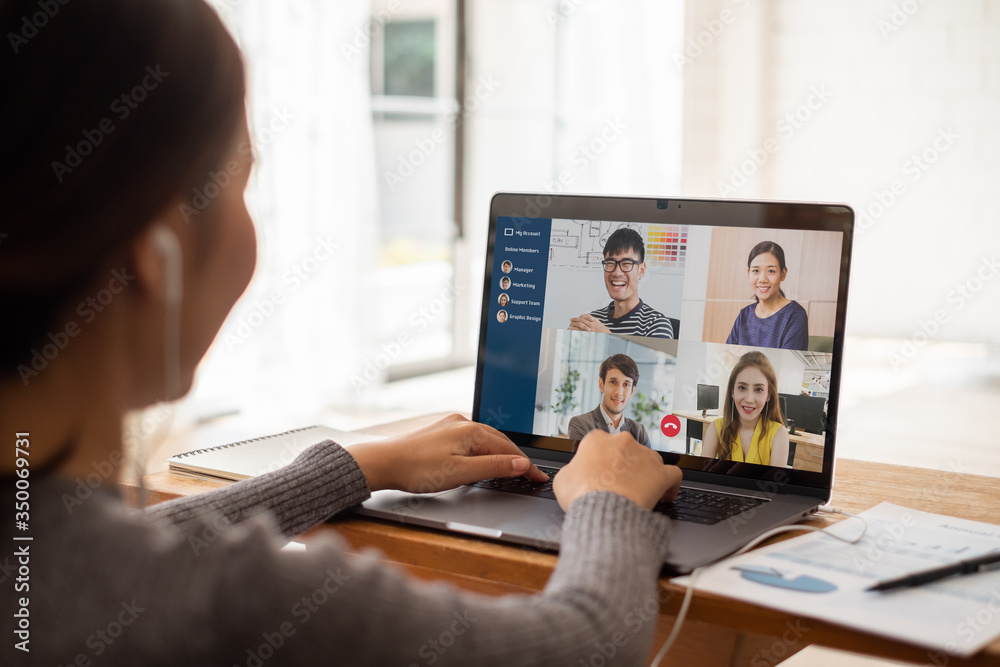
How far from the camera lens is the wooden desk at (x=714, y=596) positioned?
1.96 ft

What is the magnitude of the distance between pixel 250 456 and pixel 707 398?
1.61ft

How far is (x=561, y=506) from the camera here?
0.78 meters

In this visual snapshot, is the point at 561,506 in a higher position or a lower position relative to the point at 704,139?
lower

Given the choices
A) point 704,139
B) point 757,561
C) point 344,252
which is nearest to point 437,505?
point 757,561

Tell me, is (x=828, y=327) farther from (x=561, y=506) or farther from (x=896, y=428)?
(x=896, y=428)

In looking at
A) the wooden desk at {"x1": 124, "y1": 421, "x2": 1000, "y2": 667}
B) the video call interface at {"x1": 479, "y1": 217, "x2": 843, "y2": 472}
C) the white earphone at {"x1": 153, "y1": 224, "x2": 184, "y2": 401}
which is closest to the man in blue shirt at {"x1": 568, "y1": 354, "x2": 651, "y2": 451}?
the video call interface at {"x1": 479, "y1": 217, "x2": 843, "y2": 472}

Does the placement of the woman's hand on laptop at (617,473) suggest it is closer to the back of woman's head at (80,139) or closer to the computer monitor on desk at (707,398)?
the computer monitor on desk at (707,398)

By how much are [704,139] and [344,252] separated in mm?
2419

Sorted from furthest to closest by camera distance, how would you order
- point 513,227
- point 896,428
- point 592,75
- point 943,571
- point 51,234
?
1. point 592,75
2. point 896,428
3. point 513,227
4. point 943,571
5. point 51,234

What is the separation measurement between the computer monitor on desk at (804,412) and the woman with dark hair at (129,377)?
386mm

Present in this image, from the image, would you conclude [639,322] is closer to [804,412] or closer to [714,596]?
[804,412]

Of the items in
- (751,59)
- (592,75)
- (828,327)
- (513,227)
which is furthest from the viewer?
(751,59)

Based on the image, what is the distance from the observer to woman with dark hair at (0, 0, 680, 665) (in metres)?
0.48

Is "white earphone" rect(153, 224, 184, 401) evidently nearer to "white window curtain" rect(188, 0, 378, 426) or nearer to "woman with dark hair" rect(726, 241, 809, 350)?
"woman with dark hair" rect(726, 241, 809, 350)
